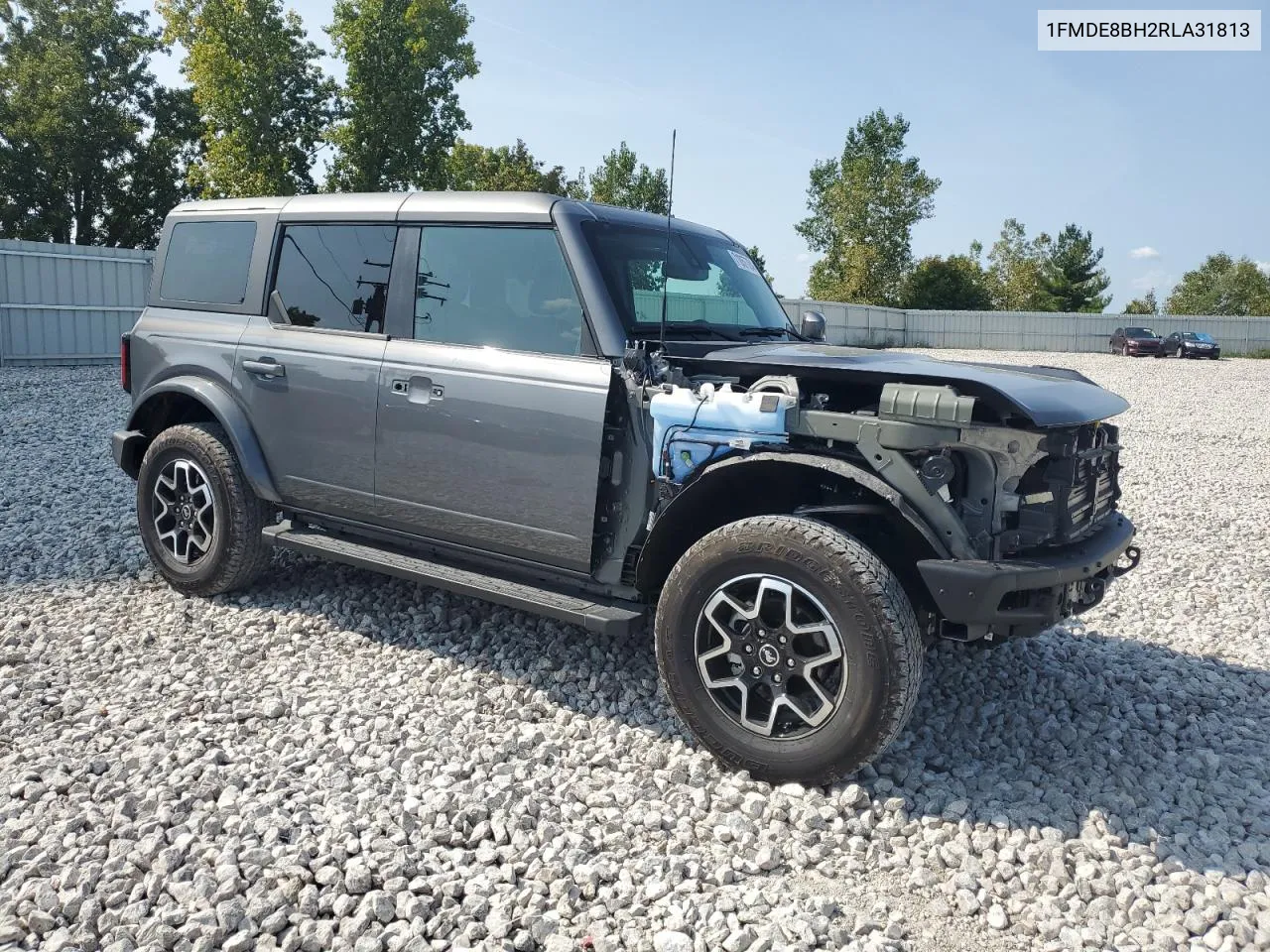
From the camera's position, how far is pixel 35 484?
843 centimetres

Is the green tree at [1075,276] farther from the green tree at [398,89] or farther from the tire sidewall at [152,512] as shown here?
the tire sidewall at [152,512]

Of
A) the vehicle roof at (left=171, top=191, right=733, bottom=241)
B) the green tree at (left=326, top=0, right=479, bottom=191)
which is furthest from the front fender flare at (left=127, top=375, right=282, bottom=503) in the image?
the green tree at (left=326, top=0, right=479, bottom=191)

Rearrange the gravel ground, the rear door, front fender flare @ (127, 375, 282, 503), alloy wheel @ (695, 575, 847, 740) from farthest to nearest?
front fender flare @ (127, 375, 282, 503) < the rear door < alloy wheel @ (695, 575, 847, 740) < the gravel ground

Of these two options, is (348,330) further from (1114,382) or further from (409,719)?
(1114,382)

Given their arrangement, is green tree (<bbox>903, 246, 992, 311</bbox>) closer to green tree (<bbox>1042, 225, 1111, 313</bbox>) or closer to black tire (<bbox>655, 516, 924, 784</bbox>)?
green tree (<bbox>1042, 225, 1111, 313</bbox>)

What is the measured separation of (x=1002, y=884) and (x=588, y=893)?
1262mm

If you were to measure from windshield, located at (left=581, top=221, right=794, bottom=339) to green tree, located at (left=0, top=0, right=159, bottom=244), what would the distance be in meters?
41.5

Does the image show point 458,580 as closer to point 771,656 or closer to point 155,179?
point 771,656

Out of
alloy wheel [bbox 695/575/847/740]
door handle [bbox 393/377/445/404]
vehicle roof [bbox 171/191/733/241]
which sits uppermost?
vehicle roof [bbox 171/191/733/241]

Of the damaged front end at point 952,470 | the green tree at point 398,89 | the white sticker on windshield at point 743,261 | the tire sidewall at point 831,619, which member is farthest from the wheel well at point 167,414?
the green tree at point 398,89

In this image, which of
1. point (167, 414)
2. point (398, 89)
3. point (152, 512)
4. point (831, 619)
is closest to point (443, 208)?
point (167, 414)

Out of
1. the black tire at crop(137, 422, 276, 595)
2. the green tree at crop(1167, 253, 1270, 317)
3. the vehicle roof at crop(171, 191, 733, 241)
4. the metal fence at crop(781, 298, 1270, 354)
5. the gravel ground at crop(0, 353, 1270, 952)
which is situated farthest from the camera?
the green tree at crop(1167, 253, 1270, 317)

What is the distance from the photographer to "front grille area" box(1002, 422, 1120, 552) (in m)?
3.47

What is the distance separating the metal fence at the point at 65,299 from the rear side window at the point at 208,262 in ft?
48.2
